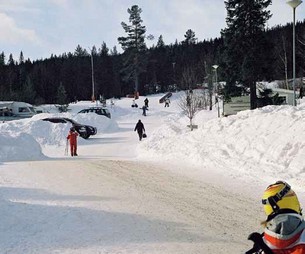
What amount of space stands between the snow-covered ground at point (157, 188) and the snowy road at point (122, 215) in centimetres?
2

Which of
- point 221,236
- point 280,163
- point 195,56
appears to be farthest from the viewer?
point 195,56

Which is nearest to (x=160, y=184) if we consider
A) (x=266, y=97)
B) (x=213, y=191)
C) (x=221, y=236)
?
(x=213, y=191)

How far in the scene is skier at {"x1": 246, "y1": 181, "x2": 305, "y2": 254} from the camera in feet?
11.0

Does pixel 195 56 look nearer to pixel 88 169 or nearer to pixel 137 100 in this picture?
pixel 137 100

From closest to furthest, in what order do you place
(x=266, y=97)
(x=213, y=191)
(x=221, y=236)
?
(x=221, y=236), (x=213, y=191), (x=266, y=97)

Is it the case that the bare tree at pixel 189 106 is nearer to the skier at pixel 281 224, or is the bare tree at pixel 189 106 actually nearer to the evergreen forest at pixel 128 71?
the evergreen forest at pixel 128 71

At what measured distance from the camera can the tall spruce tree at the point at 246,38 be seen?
30.3m

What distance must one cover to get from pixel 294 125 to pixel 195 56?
10067 centimetres

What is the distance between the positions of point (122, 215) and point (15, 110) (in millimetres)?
47849

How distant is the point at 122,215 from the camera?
816 centimetres

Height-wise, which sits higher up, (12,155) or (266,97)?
(266,97)

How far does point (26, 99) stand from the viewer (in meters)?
77.1

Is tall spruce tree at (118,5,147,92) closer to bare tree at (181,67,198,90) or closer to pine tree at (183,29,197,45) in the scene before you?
bare tree at (181,67,198,90)

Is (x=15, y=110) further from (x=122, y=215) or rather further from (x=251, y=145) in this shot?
(x=122, y=215)
